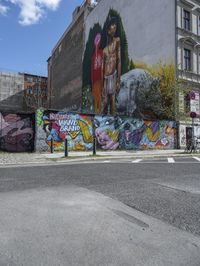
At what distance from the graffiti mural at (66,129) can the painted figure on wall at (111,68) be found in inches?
466

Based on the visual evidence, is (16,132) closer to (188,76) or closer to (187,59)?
(188,76)

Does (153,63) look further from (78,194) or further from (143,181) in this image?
(78,194)

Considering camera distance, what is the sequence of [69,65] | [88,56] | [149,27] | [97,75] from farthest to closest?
1. [69,65]
2. [88,56]
3. [97,75]
4. [149,27]

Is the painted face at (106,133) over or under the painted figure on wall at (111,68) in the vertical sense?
under

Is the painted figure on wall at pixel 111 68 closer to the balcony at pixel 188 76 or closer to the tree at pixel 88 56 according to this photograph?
the tree at pixel 88 56

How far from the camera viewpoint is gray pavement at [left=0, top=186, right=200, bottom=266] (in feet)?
10.2

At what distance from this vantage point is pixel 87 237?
3.74 meters

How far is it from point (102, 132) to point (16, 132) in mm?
6067

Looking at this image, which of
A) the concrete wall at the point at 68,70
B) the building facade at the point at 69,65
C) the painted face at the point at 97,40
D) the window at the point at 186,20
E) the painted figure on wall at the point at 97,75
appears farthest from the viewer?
the concrete wall at the point at 68,70

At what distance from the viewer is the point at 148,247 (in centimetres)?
343

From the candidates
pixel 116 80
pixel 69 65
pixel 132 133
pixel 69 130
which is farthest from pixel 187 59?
pixel 69 65

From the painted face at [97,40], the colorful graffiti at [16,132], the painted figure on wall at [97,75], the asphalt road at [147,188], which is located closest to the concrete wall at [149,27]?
the painted face at [97,40]

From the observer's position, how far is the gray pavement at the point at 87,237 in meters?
3.12

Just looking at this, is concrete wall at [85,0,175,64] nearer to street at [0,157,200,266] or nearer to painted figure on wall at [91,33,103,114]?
painted figure on wall at [91,33,103,114]
